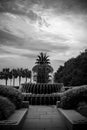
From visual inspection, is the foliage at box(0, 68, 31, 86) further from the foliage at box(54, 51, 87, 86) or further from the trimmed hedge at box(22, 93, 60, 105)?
the trimmed hedge at box(22, 93, 60, 105)

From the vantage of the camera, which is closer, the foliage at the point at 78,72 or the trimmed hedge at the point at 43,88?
the trimmed hedge at the point at 43,88

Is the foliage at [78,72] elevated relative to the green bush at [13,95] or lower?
elevated

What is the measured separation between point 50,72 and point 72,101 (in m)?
17.4

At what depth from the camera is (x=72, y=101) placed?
1064 cm

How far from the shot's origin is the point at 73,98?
35.5ft

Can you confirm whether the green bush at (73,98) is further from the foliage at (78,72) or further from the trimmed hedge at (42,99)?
the foliage at (78,72)

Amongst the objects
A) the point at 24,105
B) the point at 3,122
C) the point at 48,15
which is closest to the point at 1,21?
the point at 48,15

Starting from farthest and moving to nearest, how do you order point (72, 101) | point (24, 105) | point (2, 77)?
point (2, 77) → point (24, 105) → point (72, 101)

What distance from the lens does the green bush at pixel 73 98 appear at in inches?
418

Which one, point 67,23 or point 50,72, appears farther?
point 50,72

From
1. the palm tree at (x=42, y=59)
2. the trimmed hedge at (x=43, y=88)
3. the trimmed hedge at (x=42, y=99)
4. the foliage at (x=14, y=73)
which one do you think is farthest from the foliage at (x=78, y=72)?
the foliage at (x=14, y=73)

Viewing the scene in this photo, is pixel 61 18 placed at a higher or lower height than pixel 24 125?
higher

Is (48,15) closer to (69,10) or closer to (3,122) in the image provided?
(69,10)

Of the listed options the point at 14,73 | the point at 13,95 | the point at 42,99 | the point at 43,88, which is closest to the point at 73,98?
the point at 13,95
